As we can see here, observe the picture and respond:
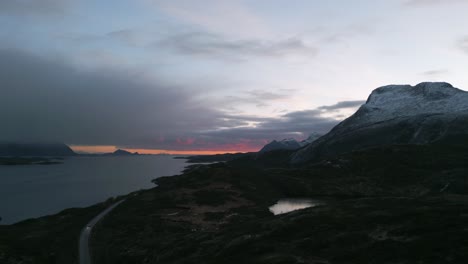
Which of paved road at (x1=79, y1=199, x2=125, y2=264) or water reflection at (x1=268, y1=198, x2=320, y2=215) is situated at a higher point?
paved road at (x1=79, y1=199, x2=125, y2=264)

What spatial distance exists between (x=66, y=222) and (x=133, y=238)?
29095 millimetres

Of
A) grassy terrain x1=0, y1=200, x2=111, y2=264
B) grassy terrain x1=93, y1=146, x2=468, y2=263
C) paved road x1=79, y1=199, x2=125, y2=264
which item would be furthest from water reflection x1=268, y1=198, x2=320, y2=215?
grassy terrain x1=0, y1=200, x2=111, y2=264

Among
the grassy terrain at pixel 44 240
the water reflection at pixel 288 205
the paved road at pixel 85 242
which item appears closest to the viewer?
the paved road at pixel 85 242

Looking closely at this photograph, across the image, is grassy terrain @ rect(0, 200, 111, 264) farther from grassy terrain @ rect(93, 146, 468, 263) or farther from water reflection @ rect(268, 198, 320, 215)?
water reflection @ rect(268, 198, 320, 215)

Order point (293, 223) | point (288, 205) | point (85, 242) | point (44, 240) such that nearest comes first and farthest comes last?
1. point (293, 223)
2. point (85, 242)
3. point (44, 240)
4. point (288, 205)

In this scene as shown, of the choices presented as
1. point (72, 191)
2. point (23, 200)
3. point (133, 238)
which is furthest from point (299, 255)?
point (72, 191)

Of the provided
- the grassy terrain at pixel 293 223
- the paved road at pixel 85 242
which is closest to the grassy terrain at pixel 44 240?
the paved road at pixel 85 242

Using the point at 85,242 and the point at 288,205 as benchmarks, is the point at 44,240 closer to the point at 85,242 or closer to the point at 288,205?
the point at 85,242

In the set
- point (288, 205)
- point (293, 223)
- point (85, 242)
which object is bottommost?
point (288, 205)

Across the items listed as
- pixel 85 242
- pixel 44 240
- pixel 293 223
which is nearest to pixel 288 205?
pixel 293 223

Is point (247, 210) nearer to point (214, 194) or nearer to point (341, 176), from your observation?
point (214, 194)

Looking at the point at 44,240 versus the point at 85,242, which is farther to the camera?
the point at 44,240

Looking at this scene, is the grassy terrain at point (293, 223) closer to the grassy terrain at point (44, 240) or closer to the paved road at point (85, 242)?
the paved road at point (85, 242)

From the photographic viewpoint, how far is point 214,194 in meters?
116
